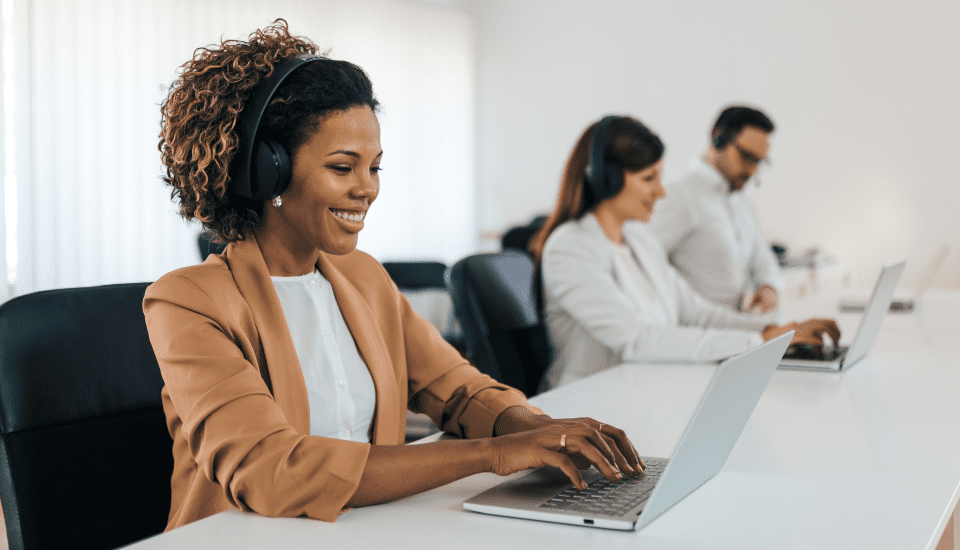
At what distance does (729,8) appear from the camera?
5453mm

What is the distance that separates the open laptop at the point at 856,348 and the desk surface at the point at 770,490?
11 cm

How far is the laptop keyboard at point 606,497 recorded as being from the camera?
0.82 metres

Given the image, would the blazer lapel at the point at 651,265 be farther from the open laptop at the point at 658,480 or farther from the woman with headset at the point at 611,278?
the open laptop at the point at 658,480

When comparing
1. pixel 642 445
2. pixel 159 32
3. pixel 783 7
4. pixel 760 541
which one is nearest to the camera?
pixel 760 541

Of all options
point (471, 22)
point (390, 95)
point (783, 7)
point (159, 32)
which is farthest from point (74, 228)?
point (783, 7)

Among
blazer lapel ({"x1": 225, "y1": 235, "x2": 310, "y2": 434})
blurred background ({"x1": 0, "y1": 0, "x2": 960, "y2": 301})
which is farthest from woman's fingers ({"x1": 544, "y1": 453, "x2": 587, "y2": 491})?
blurred background ({"x1": 0, "y1": 0, "x2": 960, "y2": 301})

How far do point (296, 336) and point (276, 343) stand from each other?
9 centimetres

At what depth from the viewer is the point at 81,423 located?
104 cm

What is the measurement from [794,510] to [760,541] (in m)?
0.11

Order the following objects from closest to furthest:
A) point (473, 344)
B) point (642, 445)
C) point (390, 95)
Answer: point (642, 445) → point (473, 344) → point (390, 95)

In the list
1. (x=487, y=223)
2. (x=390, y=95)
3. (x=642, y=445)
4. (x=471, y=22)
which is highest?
(x=471, y=22)

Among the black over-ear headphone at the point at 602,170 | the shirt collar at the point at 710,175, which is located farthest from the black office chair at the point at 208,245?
the shirt collar at the point at 710,175

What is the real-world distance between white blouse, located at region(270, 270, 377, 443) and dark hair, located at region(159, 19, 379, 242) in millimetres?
119

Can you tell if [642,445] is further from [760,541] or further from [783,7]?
[783,7]
